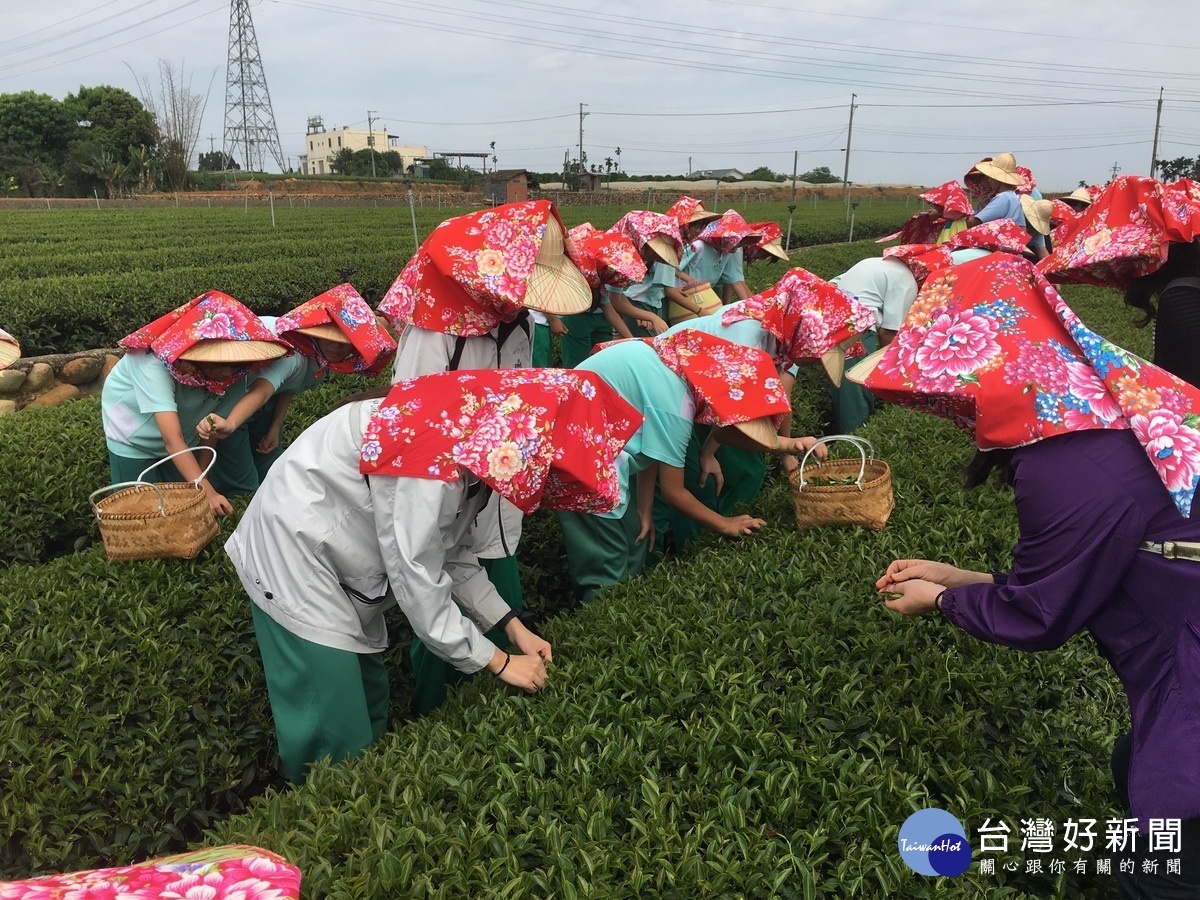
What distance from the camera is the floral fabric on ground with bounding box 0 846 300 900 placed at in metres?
1.00

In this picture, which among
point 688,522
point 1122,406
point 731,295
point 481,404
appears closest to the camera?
point 1122,406

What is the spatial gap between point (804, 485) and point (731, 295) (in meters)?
4.76

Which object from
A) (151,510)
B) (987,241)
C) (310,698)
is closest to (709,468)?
(310,698)

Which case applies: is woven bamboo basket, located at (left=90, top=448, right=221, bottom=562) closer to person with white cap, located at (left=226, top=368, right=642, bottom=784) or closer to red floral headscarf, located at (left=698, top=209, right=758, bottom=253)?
person with white cap, located at (left=226, top=368, right=642, bottom=784)

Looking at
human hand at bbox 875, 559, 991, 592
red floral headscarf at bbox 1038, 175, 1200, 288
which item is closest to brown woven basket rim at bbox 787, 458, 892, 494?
red floral headscarf at bbox 1038, 175, 1200, 288

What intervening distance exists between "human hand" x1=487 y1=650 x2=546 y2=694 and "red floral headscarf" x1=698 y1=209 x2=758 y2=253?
5109 millimetres

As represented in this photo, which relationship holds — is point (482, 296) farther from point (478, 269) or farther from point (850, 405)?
point (850, 405)

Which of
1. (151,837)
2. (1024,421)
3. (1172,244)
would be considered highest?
(1172,244)

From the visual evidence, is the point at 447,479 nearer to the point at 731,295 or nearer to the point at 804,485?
the point at 804,485

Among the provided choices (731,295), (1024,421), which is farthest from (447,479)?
(731,295)

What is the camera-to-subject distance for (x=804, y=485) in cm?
310

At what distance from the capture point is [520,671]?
7.42ft

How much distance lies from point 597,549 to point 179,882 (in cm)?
243

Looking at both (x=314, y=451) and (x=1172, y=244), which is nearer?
(x=314, y=451)
